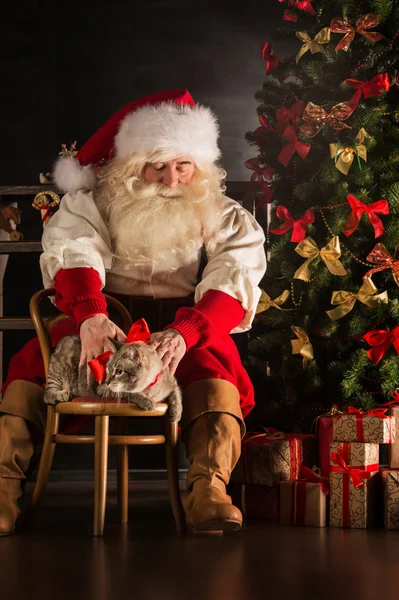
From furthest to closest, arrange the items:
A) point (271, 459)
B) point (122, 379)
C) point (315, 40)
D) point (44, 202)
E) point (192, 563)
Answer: point (44, 202) → point (315, 40) → point (271, 459) → point (122, 379) → point (192, 563)

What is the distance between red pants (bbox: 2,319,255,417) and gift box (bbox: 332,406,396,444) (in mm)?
330

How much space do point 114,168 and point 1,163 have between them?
1.82 m

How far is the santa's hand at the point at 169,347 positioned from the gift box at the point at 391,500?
870 millimetres

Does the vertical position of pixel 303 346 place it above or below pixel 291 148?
below

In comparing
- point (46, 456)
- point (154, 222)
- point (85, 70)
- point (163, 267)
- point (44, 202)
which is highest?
point (85, 70)

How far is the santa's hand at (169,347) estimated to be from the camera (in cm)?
253

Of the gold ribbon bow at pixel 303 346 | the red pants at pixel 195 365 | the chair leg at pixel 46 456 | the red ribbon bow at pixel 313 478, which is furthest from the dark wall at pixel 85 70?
the red ribbon bow at pixel 313 478

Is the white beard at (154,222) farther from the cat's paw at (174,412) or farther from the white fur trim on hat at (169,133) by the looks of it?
the cat's paw at (174,412)

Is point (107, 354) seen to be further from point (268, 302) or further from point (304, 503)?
point (268, 302)

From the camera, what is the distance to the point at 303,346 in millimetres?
3320

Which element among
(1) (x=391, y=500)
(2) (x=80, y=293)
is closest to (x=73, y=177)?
(2) (x=80, y=293)

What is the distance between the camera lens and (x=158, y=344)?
2.54 m

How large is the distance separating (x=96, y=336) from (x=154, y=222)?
626 mm

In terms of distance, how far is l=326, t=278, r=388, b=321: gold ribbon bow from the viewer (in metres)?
3.19
